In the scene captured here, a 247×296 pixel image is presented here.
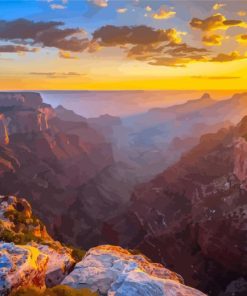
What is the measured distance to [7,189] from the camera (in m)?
101

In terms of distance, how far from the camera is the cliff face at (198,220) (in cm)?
5166

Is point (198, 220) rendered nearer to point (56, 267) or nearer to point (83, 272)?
point (83, 272)

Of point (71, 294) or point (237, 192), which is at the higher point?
point (71, 294)

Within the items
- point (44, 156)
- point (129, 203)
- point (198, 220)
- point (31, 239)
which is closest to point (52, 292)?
point (31, 239)

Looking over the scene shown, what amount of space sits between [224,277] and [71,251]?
1210 inches

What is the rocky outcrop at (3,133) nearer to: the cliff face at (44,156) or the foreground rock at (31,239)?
the cliff face at (44,156)

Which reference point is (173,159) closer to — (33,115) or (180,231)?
(33,115)

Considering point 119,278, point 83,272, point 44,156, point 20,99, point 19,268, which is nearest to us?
point 19,268

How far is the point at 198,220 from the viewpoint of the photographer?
60.7m

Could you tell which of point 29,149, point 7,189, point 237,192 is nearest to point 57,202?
point 7,189

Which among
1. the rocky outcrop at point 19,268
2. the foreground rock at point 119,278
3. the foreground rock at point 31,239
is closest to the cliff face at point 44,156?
the foreground rock at point 31,239

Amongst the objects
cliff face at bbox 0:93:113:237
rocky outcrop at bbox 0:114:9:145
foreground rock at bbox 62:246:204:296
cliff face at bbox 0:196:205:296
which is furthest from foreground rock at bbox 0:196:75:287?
rocky outcrop at bbox 0:114:9:145

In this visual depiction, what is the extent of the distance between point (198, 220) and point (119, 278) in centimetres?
4484

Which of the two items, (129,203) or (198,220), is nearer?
(198,220)
